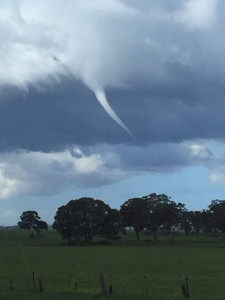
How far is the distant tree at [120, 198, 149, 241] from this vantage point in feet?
497

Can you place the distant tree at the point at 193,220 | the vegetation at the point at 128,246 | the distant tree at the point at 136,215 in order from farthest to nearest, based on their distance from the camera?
the distant tree at the point at 193,220, the distant tree at the point at 136,215, the vegetation at the point at 128,246

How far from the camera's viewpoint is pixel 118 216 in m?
147

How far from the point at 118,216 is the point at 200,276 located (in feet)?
339

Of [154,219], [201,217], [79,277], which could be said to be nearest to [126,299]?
[79,277]

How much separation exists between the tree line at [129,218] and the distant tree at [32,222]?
32.9m

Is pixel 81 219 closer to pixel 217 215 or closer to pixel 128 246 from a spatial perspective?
pixel 128 246

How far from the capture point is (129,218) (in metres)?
153

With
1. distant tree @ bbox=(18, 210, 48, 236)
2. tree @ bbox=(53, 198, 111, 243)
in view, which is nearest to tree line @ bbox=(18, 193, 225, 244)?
tree @ bbox=(53, 198, 111, 243)

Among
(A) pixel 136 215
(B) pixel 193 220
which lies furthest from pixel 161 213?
(B) pixel 193 220

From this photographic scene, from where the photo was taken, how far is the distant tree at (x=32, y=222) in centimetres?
18112

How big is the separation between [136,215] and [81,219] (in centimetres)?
1741

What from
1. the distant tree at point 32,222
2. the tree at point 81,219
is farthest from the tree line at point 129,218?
the distant tree at point 32,222

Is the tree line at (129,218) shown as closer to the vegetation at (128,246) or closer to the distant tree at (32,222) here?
the vegetation at (128,246)

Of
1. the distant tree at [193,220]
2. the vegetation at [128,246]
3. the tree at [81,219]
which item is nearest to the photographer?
the vegetation at [128,246]
